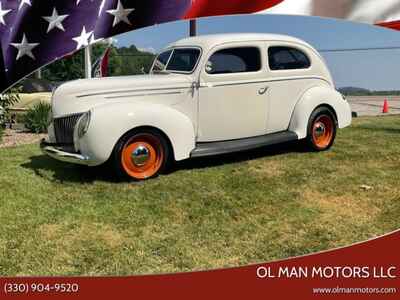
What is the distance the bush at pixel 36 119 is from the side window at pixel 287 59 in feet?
10.2

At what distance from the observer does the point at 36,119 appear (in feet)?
21.4

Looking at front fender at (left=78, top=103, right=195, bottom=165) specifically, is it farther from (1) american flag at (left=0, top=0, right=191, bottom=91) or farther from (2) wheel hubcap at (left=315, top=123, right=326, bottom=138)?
(2) wheel hubcap at (left=315, top=123, right=326, bottom=138)

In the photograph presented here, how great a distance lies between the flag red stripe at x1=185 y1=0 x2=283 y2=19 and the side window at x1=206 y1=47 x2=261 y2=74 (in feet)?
5.10

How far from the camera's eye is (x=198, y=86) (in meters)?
4.48

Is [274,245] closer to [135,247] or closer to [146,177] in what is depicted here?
[135,247]

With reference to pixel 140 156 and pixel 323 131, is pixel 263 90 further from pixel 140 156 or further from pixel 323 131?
pixel 140 156

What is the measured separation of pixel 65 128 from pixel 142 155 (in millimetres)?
845

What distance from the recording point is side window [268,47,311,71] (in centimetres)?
489

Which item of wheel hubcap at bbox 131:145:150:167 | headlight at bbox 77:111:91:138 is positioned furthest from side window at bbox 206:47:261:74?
headlight at bbox 77:111:91:138

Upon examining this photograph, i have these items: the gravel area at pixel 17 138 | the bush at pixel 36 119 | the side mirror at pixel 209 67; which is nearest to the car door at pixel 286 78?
the side mirror at pixel 209 67

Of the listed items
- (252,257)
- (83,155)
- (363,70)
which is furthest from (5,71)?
(363,70)

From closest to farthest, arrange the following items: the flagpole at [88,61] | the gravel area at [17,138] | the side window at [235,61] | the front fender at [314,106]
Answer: the flagpole at [88,61] < the side window at [235,61] < the front fender at [314,106] < the gravel area at [17,138]

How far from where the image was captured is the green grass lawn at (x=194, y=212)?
9.68ft

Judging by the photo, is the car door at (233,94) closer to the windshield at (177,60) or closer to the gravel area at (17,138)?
the windshield at (177,60)
